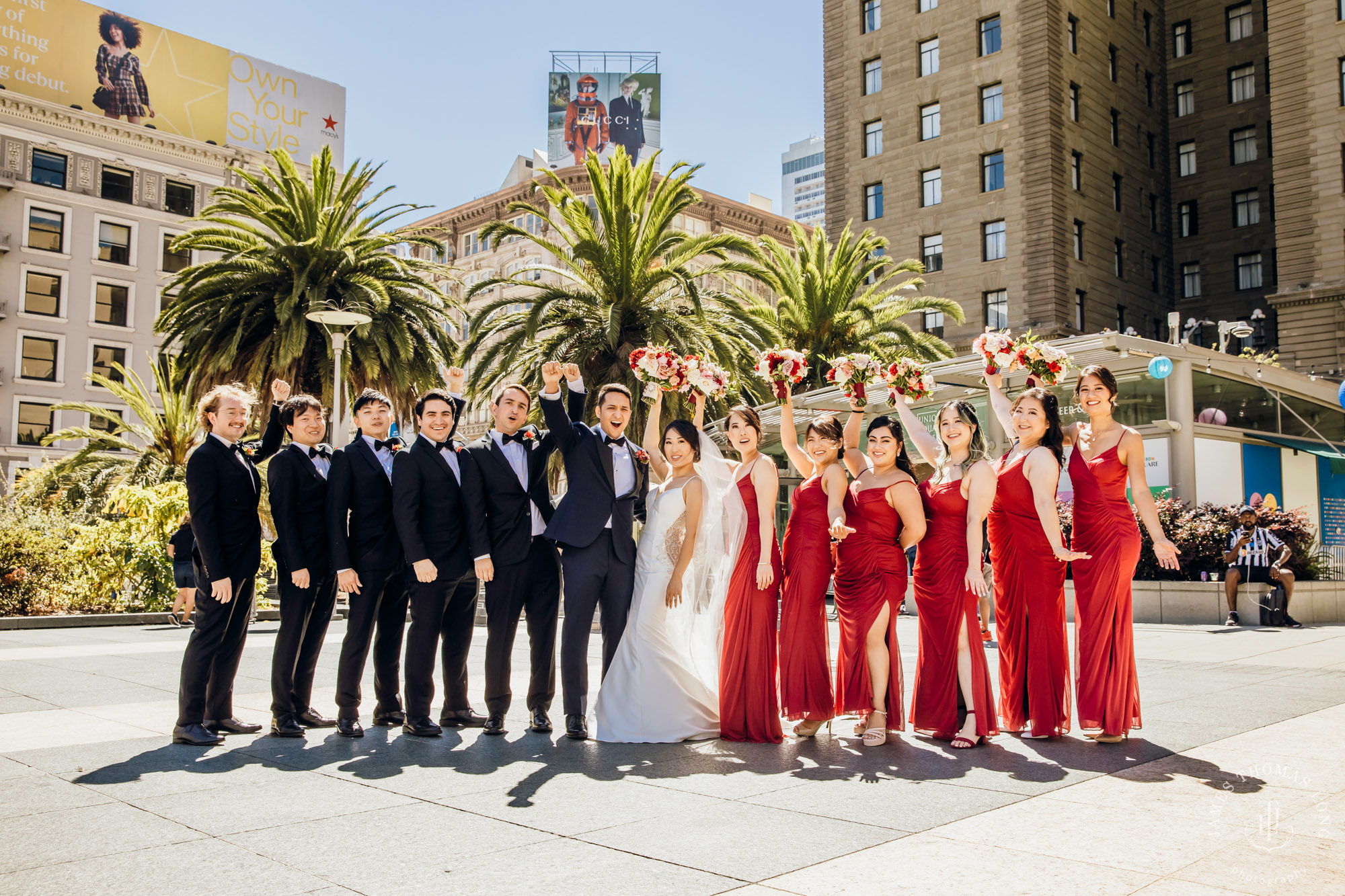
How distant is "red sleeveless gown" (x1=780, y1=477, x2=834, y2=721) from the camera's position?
6.68 m

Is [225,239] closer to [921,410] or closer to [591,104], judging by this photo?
[921,410]

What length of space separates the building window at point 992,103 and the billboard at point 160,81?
3352cm

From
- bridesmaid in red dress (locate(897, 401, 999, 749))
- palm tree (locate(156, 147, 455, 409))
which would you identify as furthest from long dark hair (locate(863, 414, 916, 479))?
palm tree (locate(156, 147, 455, 409))

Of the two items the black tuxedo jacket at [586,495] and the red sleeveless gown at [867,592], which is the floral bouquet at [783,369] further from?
the black tuxedo jacket at [586,495]

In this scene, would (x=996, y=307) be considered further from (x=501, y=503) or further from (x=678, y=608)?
(x=501, y=503)

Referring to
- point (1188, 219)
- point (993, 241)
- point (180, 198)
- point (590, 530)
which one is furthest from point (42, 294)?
point (590, 530)

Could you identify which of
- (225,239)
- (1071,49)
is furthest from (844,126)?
(225,239)

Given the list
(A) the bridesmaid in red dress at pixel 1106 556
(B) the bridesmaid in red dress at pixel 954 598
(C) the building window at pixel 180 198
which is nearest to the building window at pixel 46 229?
(C) the building window at pixel 180 198

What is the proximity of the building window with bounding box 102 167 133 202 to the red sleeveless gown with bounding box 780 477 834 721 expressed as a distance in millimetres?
61248

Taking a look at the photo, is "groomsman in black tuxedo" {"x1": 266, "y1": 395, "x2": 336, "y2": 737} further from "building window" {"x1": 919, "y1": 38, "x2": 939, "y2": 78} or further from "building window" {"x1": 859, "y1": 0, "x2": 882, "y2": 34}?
"building window" {"x1": 859, "y1": 0, "x2": 882, "y2": 34}

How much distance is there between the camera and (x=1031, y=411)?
674 centimetres

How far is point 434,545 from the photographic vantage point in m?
6.79

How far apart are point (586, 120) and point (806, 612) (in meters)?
79.0

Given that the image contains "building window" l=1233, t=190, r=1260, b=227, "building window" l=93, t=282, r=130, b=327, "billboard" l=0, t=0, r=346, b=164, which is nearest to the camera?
"building window" l=1233, t=190, r=1260, b=227
